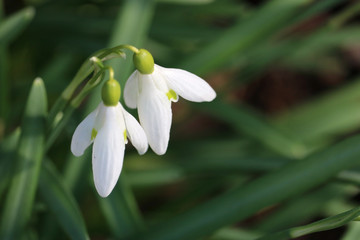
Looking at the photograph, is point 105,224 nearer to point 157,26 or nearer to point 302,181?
point 157,26

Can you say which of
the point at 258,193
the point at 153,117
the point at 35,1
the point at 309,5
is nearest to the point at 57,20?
the point at 35,1

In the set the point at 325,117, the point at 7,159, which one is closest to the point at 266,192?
the point at 7,159

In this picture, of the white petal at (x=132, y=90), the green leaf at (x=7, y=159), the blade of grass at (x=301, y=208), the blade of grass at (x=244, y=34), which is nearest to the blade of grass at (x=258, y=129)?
the blade of grass at (x=301, y=208)

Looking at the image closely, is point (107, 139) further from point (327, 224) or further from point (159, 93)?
point (327, 224)

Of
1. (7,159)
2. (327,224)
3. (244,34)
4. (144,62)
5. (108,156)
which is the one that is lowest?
(327,224)

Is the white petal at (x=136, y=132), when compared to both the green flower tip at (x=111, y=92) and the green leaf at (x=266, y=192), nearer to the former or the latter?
the green flower tip at (x=111, y=92)

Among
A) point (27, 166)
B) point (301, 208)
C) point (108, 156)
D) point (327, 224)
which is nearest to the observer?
point (108, 156)

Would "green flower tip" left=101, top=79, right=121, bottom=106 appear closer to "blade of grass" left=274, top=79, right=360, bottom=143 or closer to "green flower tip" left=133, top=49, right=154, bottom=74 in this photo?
"green flower tip" left=133, top=49, right=154, bottom=74
